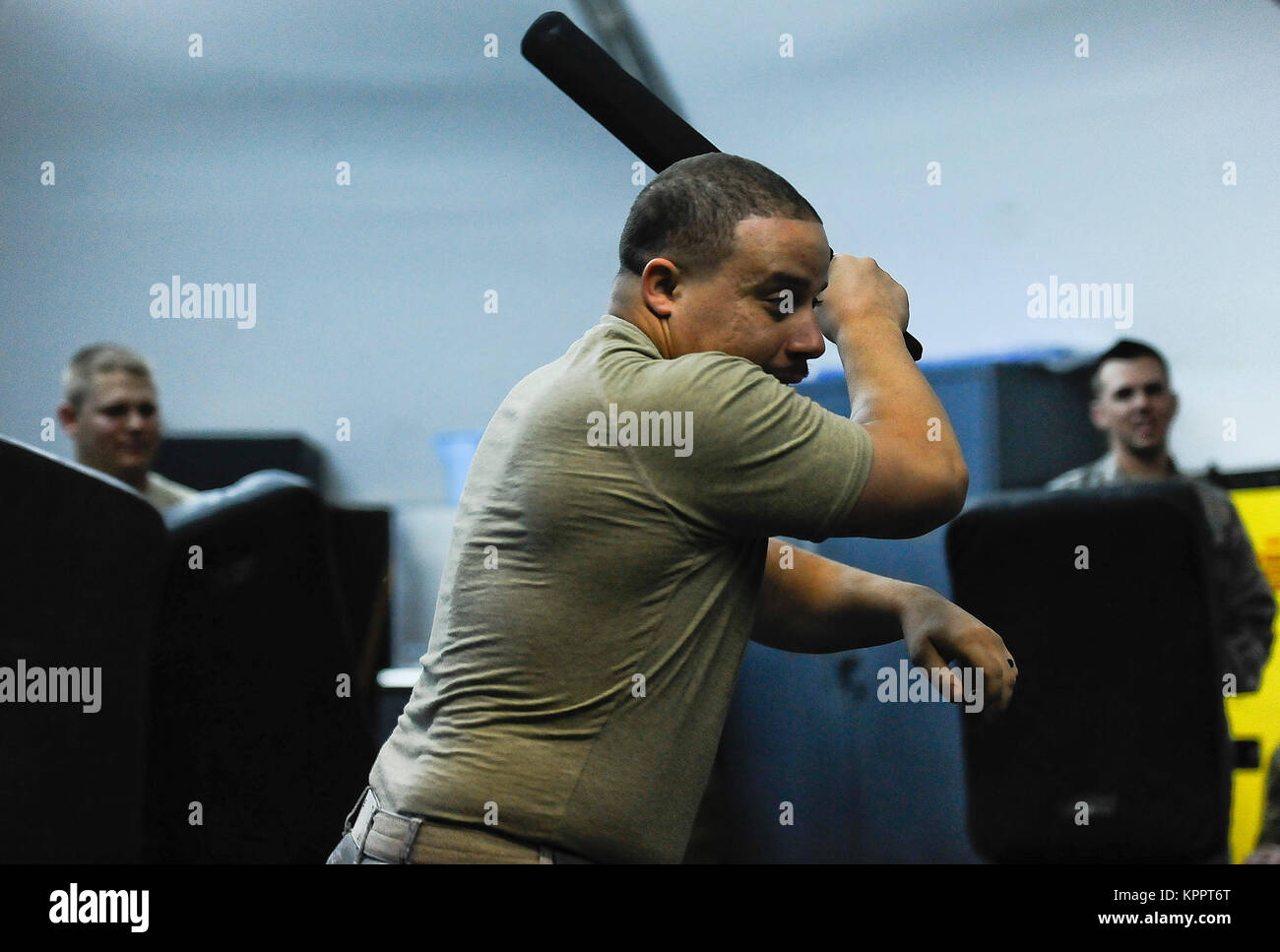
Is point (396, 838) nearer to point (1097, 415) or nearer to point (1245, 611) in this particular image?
point (1245, 611)

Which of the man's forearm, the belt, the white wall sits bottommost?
the belt

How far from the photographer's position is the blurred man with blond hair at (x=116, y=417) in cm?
228

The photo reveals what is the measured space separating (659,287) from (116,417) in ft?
5.90

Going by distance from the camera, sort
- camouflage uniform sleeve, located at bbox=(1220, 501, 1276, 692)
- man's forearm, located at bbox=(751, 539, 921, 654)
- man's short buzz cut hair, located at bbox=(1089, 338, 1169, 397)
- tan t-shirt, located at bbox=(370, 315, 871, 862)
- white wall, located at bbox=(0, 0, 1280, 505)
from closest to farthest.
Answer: tan t-shirt, located at bbox=(370, 315, 871, 862) → man's forearm, located at bbox=(751, 539, 921, 654) → camouflage uniform sleeve, located at bbox=(1220, 501, 1276, 692) → man's short buzz cut hair, located at bbox=(1089, 338, 1169, 397) → white wall, located at bbox=(0, 0, 1280, 505)

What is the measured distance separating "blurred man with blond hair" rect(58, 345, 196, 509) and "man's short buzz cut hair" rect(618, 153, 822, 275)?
1644 mm

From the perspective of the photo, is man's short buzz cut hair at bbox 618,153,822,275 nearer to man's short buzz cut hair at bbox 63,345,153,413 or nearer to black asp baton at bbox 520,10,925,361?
black asp baton at bbox 520,10,925,361

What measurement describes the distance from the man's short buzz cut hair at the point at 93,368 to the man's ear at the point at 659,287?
187 cm

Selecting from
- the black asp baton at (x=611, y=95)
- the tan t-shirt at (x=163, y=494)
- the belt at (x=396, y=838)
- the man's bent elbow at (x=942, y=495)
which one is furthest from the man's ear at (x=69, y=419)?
the man's bent elbow at (x=942, y=495)

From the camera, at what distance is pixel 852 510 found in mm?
792

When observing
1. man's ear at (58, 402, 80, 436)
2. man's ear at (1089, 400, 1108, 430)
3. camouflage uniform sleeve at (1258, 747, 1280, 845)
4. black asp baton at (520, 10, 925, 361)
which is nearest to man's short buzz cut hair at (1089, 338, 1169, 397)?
man's ear at (1089, 400, 1108, 430)

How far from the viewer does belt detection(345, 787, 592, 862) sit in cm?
79

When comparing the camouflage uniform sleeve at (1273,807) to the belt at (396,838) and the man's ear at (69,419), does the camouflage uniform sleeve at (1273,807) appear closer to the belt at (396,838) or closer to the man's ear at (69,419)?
the belt at (396,838)
